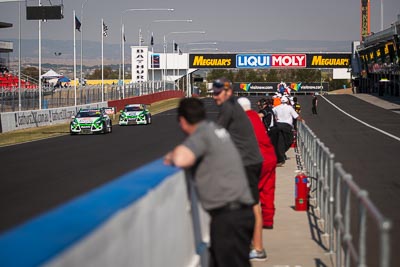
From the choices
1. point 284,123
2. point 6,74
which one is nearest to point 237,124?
point 284,123

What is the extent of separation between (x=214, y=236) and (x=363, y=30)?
142m

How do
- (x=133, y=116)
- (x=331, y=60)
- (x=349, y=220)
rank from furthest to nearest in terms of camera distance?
(x=331, y=60), (x=133, y=116), (x=349, y=220)

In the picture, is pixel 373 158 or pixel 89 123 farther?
pixel 89 123

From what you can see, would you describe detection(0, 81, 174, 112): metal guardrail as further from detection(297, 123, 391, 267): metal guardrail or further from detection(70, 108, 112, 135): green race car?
detection(297, 123, 391, 267): metal guardrail

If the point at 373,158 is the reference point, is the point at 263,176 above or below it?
above

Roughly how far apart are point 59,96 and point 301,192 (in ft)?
160

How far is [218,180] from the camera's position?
622 centimetres

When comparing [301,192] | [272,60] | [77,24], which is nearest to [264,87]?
[272,60]

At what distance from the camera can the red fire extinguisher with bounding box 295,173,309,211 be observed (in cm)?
1324

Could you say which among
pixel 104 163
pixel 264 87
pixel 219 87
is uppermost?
pixel 219 87

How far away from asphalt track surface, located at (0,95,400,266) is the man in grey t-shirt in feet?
4.38

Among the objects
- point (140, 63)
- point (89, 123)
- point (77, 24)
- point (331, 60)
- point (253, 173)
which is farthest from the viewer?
point (331, 60)

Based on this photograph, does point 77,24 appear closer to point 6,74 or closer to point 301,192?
point 6,74

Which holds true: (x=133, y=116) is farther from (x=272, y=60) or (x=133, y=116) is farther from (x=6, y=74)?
(x=272, y=60)
